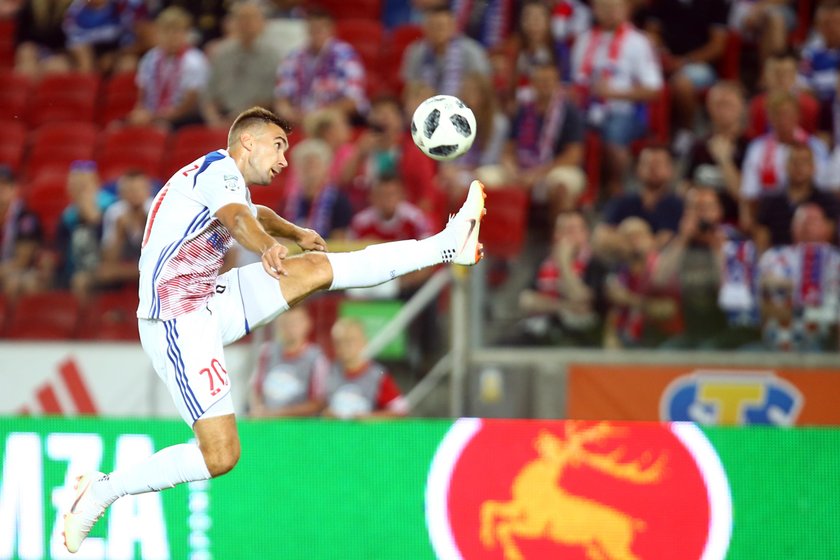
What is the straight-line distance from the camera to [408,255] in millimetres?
6082

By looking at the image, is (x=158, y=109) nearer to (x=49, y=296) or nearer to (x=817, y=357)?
(x=49, y=296)

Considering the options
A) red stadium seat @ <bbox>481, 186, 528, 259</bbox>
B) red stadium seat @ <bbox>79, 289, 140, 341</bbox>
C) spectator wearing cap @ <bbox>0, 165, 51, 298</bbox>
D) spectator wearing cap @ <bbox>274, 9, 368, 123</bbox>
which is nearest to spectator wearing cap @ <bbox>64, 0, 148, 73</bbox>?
spectator wearing cap @ <bbox>0, 165, 51, 298</bbox>

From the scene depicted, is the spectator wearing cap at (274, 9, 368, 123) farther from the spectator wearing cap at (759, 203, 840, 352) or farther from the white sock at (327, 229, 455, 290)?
the white sock at (327, 229, 455, 290)

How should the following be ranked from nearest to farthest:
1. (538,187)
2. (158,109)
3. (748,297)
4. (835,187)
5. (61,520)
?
(61,520) → (748,297) → (835,187) → (538,187) → (158,109)

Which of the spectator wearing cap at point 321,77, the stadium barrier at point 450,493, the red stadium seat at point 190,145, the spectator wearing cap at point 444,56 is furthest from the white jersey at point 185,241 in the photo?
the red stadium seat at point 190,145

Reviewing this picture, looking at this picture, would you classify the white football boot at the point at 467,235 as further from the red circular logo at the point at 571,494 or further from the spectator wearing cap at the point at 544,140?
the spectator wearing cap at the point at 544,140

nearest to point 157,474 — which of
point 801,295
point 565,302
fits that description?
point 565,302

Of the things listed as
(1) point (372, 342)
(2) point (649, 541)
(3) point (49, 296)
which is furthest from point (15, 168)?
(2) point (649, 541)

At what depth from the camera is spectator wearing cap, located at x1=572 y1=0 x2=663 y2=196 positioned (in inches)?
393

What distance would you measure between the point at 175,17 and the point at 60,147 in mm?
1612

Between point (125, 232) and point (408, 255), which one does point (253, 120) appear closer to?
point (408, 255)

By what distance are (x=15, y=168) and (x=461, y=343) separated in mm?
5659

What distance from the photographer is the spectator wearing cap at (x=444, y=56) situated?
10.4 meters

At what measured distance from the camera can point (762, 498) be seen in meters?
6.61
